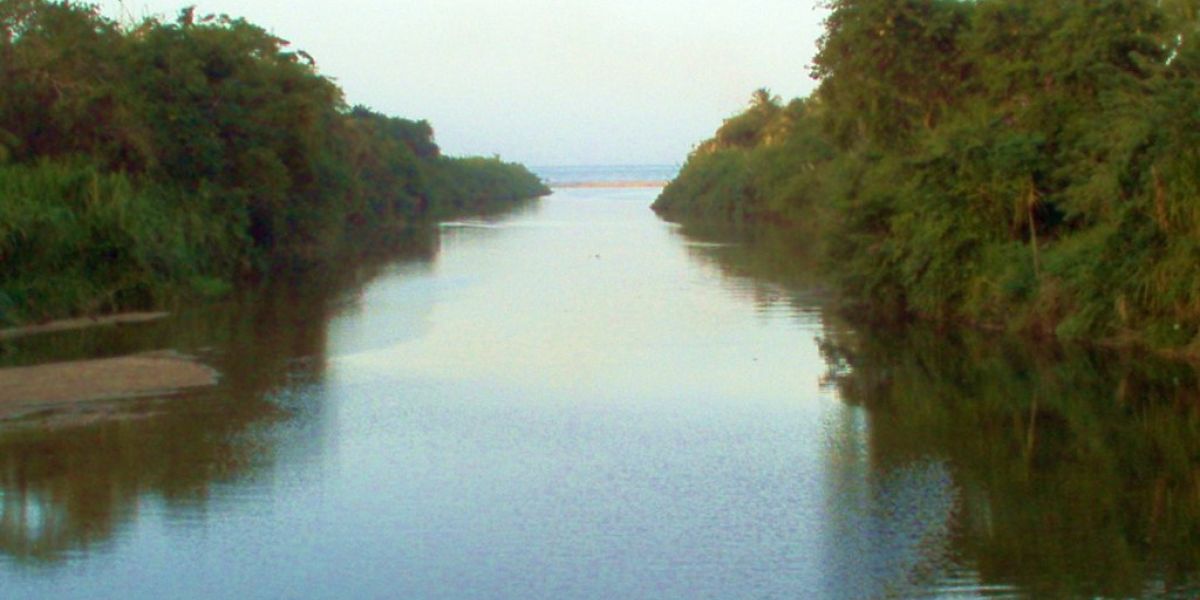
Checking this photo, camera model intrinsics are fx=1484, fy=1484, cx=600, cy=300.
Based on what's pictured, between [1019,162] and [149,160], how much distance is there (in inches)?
755

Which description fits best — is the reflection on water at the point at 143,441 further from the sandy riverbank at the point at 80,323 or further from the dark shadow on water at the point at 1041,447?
the dark shadow on water at the point at 1041,447

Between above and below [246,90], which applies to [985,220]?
below

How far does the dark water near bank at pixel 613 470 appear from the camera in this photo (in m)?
9.98

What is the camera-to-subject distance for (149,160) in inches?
1309

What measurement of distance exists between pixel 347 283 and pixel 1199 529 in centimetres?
2846

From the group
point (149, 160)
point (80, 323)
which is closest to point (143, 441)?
point (80, 323)

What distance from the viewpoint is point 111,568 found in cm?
1010

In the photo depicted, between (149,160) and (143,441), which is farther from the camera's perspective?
(149,160)

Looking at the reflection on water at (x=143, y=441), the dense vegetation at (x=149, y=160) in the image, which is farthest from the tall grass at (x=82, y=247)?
the reflection on water at (x=143, y=441)

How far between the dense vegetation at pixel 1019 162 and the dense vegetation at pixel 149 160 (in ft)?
45.7

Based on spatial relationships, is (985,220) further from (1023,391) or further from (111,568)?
(111,568)

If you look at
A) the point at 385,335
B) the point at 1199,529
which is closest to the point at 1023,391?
the point at 1199,529

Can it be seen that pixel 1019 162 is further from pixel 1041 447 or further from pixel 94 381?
pixel 94 381

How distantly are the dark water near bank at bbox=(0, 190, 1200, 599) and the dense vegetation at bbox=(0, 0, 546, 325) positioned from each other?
2.86 metres
